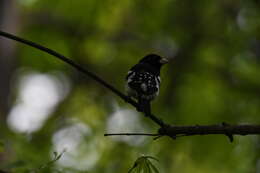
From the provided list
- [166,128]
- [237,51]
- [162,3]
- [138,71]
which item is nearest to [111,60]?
[162,3]

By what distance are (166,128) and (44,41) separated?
972 centimetres

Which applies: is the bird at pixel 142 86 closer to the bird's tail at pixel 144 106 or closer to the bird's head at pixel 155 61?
the bird's tail at pixel 144 106

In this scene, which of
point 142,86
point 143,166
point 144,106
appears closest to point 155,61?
point 142,86

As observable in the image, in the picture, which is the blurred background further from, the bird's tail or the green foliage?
the green foliage

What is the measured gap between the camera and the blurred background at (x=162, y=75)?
9.52 m

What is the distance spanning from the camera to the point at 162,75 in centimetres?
1077

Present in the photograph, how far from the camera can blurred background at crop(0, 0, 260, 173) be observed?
952 cm

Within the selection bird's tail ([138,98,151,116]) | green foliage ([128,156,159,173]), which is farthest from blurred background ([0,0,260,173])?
green foliage ([128,156,159,173])

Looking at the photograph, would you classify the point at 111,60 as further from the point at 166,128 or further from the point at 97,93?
the point at 166,128

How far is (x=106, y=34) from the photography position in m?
11.2

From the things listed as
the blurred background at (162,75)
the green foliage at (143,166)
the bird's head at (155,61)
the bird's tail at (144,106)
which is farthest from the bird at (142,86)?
the blurred background at (162,75)

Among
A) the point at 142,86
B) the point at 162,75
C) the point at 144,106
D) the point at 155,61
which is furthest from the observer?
the point at 162,75

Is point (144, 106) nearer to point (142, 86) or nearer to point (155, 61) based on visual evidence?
point (142, 86)

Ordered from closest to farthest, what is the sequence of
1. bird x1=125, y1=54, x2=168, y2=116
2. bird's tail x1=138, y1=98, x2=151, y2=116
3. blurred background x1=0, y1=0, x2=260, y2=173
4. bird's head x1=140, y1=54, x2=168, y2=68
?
bird's tail x1=138, y1=98, x2=151, y2=116, bird x1=125, y1=54, x2=168, y2=116, bird's head x1=140, y1=54, x2=168, y2=68, blurred background x1=0, y1=0, x2=260, y2=173
